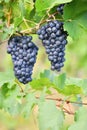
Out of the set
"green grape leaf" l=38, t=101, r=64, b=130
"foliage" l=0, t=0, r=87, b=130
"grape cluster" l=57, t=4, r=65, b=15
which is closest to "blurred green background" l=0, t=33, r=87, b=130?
"foliage" l=0, t=0, r=87, b=130

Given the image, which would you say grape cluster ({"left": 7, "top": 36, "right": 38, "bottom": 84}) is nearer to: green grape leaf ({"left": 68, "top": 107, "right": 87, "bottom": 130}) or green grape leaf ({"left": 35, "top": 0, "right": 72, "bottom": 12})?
green grape leaf ({"left": 35, "top": 0, "right": 72, "bottom": 12})

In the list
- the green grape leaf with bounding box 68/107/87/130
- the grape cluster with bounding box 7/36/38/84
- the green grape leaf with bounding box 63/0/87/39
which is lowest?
the green grape leaf with bounding box 68/107/87/130

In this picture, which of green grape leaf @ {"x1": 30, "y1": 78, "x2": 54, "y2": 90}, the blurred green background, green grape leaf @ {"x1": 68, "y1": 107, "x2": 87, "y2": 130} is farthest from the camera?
the blurred green background

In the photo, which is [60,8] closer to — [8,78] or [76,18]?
[76,18]

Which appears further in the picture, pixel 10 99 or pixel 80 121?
pixel 10 99

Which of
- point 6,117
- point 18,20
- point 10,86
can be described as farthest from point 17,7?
point 6,117

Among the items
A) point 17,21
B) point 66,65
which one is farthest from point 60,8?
point 66,65

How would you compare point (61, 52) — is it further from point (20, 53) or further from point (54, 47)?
point (20, 53)
